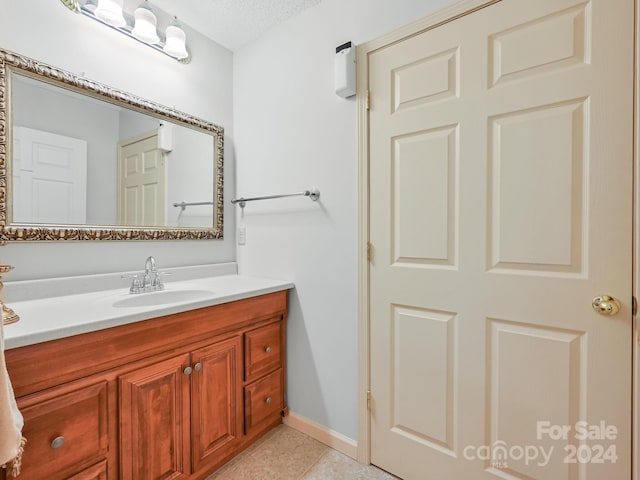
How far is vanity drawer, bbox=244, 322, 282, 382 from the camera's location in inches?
62.6

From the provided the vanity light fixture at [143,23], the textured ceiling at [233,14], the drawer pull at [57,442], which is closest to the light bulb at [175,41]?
the vanity light fixture at [143,23]

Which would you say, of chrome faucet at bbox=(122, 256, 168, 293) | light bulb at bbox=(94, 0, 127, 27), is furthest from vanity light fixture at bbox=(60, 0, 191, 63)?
chrome faucet at bbox=(122, 256, 168, 293)

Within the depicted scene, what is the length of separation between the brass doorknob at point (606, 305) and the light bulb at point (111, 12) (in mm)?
2325

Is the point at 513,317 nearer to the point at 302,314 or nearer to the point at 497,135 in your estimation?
the point at 497,135

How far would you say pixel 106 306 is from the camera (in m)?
1.24

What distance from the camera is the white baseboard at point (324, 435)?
158 centimetres

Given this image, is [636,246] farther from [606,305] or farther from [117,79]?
[117,79]

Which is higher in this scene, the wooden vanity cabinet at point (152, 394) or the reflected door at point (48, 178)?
the reflected door at point (48, 178)

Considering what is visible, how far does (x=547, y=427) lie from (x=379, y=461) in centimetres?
78

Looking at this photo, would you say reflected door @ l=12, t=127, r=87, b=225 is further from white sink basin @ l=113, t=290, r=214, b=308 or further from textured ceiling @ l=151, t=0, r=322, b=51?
textured ceiling @ l=151, t=0, r=322, b=51

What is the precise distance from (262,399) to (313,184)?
1.22 meters

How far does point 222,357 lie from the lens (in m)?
1.45

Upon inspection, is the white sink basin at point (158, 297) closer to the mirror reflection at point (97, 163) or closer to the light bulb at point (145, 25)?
the mirror reflection at point (97, 163)

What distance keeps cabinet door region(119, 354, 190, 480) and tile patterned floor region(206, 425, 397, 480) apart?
30 centimetres
